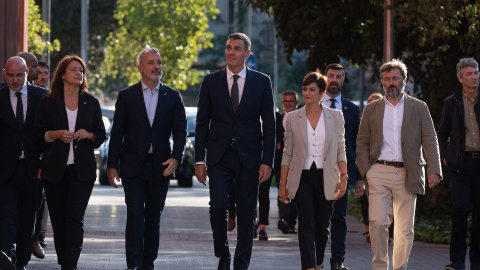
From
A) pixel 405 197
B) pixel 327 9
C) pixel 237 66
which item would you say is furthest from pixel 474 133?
pixel 327 9

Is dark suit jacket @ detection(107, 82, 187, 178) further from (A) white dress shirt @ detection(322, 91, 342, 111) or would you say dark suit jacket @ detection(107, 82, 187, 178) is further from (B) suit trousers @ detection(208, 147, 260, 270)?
(A) white dress shirt @ detection(322, 91, 342, 111)

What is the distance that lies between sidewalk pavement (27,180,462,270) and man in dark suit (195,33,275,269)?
5.72ft

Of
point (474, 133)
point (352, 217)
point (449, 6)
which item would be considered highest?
point (449, 6)

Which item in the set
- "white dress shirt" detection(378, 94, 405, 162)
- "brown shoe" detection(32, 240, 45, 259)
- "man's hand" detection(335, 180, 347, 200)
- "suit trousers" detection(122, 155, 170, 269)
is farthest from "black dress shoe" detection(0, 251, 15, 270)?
"white dress shirt" detection(378, 94, 405, 162)

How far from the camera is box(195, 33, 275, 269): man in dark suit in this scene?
406 inches

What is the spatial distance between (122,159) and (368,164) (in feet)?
7.09

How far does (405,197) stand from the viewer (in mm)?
10617

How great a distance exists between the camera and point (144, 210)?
10.9 metres

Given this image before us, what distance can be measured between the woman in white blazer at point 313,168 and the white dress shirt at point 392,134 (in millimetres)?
392

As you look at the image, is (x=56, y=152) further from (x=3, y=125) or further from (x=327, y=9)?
(x=327, y=9)

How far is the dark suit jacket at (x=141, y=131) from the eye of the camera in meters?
10.8

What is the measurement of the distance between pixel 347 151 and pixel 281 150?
3680mm

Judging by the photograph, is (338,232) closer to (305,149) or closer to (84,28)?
(305,149)

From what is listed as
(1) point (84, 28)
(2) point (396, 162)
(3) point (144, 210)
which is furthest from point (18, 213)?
(1) point (84, 28)
